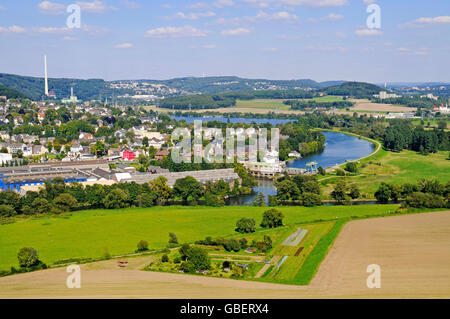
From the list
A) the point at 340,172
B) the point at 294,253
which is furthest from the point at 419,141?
the point at 294,253

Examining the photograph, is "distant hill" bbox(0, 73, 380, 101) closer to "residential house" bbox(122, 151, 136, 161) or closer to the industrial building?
"residential house" bbox(122, 151, 136, 161)

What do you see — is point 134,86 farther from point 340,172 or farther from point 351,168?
point 340,172

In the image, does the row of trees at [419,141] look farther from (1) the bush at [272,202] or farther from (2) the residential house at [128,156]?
(2) the residential house at [128,156]

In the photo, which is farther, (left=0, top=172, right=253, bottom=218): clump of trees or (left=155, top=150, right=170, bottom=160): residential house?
(left=155, top=150, right=170, bottom=160): residential house

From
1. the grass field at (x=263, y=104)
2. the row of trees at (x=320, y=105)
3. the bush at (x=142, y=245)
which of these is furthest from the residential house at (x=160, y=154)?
the row of trees at (x=320, y=105)

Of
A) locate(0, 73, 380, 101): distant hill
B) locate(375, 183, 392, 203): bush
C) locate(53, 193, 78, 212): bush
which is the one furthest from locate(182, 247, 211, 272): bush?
locate(0, 73, 380, 101): distant hill
